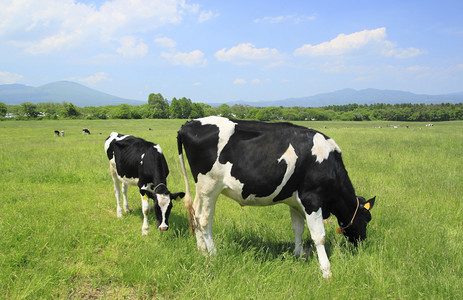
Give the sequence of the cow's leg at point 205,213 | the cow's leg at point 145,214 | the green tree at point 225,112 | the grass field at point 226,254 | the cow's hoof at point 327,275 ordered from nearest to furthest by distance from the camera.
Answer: the grass field at point 226,254 < the cow's hoof at point 327,275 < the cow's leg at point 205,213 < the cow's leg at point 145,214 < the green tree at point 225,112

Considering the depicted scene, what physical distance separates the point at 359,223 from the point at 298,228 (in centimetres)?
101

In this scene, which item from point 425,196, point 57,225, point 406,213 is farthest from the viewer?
point 425,196

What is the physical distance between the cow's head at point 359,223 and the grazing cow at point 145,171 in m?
3.29

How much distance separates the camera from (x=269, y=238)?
16.4 feet

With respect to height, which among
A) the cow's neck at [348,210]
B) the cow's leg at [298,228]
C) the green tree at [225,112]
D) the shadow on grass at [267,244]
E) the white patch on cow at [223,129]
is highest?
the green tree at [225,112]

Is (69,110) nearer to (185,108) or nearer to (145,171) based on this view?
(185,108)

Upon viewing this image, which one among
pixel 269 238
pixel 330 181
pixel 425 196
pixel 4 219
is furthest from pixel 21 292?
pixel 425 196

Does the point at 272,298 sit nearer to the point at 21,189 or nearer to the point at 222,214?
the point at 222,214

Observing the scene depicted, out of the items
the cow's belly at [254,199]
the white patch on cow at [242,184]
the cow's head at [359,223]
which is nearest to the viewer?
the white patch on cow at [242,184]

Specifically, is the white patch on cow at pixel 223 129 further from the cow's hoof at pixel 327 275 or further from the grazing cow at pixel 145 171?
the cow's hoof at pixel 327 275

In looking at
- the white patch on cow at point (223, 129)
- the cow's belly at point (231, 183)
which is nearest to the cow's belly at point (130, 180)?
the cow's belly at point (231, 183)

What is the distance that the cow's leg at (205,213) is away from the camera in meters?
4.15

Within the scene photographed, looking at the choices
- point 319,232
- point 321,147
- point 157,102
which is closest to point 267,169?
point 321,147

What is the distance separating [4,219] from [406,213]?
8299mm
